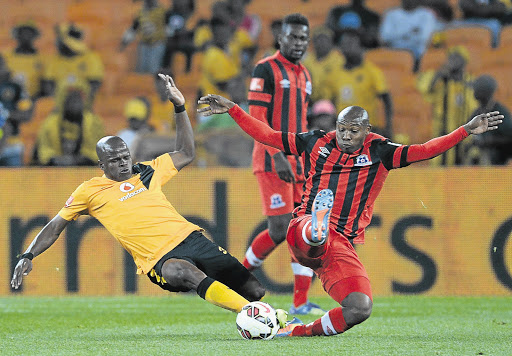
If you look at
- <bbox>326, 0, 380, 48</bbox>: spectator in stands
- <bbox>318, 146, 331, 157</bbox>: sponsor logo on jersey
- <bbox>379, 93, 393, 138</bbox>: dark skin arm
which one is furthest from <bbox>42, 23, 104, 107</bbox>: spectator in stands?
<bbox>318, 146, 331, 157</bbox>: sponsor logo on jersey

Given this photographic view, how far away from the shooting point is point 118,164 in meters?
6.41

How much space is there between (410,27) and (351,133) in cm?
756

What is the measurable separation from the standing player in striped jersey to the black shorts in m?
1.30

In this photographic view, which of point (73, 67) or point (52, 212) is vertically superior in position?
point (73, 67)

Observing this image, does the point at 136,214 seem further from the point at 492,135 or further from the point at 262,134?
the point at 492,135

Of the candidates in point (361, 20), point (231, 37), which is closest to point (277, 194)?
point (231, 37)

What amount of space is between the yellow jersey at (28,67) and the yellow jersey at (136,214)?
760cm

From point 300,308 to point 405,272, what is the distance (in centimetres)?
231

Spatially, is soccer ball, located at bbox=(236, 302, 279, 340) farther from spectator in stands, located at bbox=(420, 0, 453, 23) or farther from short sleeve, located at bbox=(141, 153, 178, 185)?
spectator in stands, located at bbox=(420, 0, 453, 23)

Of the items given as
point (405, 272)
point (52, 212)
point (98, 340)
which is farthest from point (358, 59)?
point (98, 340)

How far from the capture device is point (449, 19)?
13.6 metres

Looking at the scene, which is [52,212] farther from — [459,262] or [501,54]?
[501,54]

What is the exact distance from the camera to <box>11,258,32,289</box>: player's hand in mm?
5753

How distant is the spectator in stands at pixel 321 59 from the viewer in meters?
12.0
